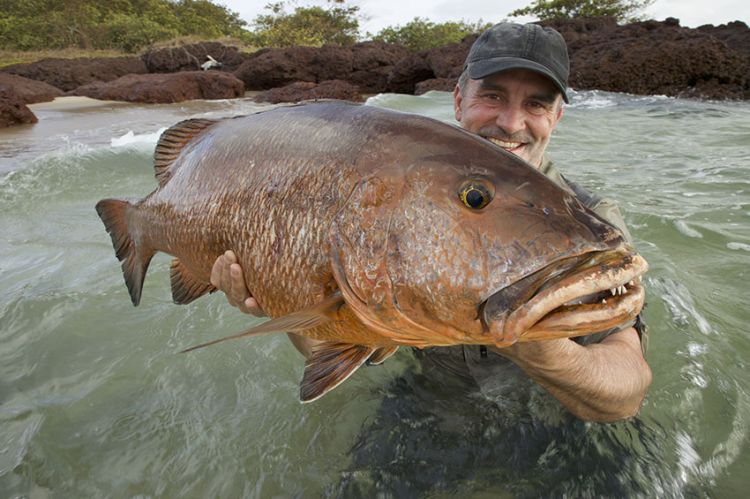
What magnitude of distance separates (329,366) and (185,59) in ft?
80.8

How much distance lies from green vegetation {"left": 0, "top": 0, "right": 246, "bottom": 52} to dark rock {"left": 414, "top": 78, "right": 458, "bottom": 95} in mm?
21252

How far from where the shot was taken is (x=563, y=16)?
2569cm

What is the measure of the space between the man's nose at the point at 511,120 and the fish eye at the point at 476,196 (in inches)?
54.4

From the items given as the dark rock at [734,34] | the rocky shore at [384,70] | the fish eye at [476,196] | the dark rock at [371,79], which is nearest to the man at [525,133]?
the fish eye at [476,196]

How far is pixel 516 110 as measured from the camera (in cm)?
248

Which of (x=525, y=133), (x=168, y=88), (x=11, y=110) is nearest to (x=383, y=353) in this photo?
(x=525, y=133)

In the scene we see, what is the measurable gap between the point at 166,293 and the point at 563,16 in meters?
27.6

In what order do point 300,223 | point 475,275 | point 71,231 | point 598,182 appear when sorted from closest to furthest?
point 475,275 < point 300,223 < point 71,231 < point 598,182

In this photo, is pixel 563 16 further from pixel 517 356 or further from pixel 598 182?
pixel 517 356

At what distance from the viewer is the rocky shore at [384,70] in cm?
1319

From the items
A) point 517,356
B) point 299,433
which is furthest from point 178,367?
point 517,356

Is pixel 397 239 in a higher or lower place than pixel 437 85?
higher

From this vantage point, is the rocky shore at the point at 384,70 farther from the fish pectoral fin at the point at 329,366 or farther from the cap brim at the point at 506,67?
the fish pectoral fin at the point at 329,366

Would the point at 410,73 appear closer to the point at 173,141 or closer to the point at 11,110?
the point at 11,110
